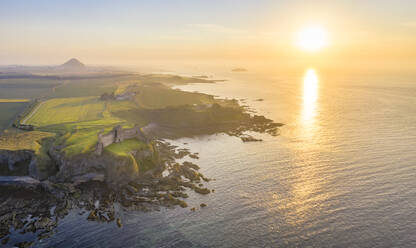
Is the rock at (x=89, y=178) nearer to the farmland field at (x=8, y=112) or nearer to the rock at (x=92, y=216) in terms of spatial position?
the rock at (x=92, y=216)

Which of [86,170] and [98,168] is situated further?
[98,168]

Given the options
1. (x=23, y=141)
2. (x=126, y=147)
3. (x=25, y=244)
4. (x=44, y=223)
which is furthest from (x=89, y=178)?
(x=23, y=141)

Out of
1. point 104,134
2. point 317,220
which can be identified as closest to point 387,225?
point 317,220

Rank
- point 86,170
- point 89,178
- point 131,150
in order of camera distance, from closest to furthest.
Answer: point 89,178
point 86,170
point 131,150

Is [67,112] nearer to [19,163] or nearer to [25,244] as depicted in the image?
[19,163]

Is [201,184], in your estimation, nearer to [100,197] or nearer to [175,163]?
[175,163]

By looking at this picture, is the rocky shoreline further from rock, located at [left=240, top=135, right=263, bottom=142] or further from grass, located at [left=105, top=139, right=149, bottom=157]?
rock, located at [left=240, top=135, right=263, bottom=142]
